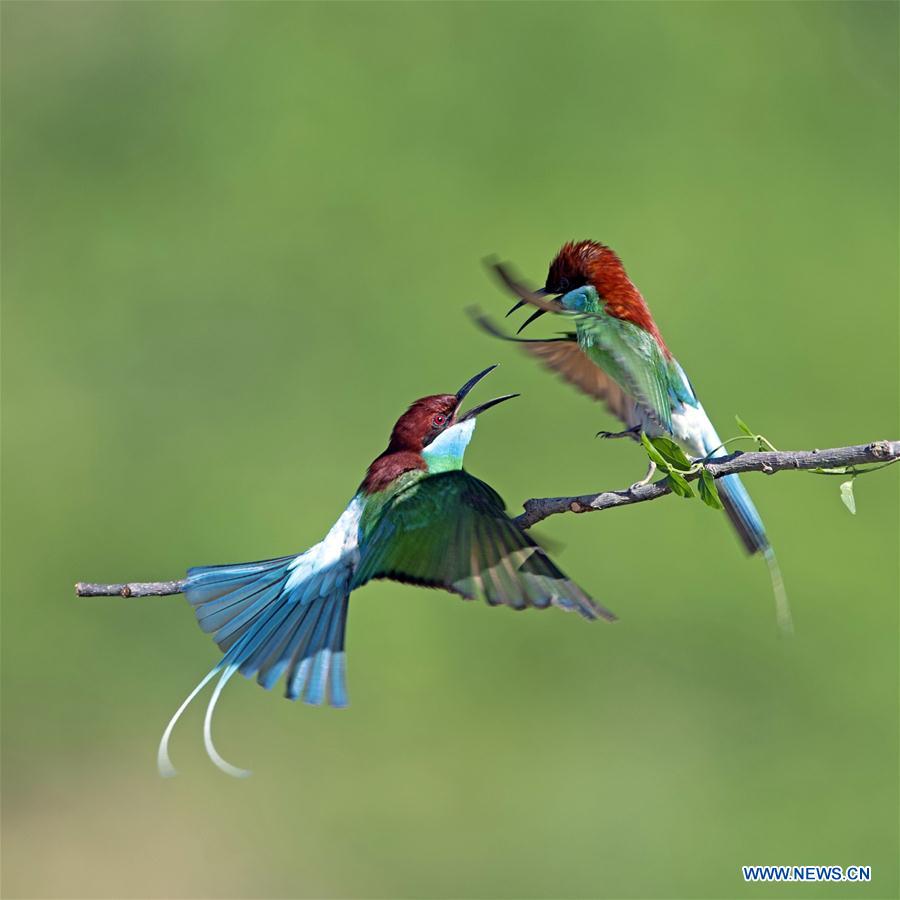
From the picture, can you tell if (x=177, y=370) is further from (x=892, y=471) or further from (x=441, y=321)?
(x=892, y=471)

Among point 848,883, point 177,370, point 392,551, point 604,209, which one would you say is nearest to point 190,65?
point 177,370

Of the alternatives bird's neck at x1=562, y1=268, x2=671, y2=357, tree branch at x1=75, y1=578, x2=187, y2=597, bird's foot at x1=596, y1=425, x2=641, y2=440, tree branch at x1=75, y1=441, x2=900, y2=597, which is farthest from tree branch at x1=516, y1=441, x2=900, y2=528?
tree branch at x1=75, y1=578, x2=187, y2=597

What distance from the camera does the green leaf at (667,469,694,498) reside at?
148 centimetres

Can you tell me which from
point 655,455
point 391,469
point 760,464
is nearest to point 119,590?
point 391,469

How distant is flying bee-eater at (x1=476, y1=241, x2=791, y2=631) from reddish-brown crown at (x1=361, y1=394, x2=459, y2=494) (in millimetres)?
167

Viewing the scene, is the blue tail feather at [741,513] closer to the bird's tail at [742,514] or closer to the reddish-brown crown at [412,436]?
the bird's tail at [742,514]

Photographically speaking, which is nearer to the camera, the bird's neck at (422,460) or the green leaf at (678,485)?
the green leaf at (678,485)

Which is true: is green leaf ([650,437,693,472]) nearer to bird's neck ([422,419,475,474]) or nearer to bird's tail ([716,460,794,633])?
bird's neck ([422,419,475,474])

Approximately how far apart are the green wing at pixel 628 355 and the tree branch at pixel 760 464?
11.1 inches

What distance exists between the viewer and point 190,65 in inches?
255

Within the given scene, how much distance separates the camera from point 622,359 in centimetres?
180

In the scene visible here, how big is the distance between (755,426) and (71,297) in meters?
3.02

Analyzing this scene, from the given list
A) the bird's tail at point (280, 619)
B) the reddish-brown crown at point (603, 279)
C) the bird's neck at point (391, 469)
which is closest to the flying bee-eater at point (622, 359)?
the reddish-brown crown at point (603, 279)

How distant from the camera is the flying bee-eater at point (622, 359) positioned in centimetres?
180
